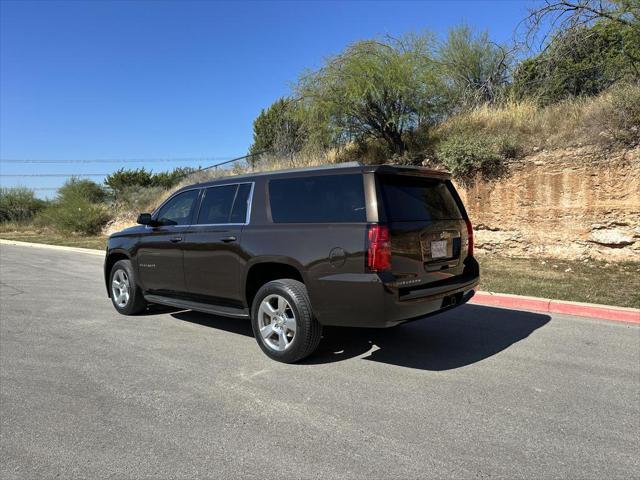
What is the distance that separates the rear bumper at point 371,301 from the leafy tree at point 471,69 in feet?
38.4

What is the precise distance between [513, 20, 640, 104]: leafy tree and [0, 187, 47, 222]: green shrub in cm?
4421

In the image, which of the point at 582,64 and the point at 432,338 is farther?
the point at 582,64

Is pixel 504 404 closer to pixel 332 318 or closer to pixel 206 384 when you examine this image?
pixel 332 318

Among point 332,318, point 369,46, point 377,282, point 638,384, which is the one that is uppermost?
point 369,46

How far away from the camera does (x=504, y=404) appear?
3.86 m

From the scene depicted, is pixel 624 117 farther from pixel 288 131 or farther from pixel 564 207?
pixel 288 131

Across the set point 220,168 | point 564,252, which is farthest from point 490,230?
point 220,168

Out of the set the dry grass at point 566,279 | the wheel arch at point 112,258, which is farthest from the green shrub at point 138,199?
the dry grass at point 566,279

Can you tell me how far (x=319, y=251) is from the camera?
446 centimetres

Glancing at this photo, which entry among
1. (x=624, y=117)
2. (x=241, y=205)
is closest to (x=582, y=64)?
(x=624, y=117)

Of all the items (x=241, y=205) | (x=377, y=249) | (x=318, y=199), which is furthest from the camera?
(x=241, y=205)

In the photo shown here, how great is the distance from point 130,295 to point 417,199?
4.48 meters

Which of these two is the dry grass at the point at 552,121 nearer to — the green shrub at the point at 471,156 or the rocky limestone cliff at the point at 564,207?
the rocky limestone cliff at the point at 564,207

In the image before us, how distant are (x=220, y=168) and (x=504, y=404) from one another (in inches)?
999
